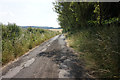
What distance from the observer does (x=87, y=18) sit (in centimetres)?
837

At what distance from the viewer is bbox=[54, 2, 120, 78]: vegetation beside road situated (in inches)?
107

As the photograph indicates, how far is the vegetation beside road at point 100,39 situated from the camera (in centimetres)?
272

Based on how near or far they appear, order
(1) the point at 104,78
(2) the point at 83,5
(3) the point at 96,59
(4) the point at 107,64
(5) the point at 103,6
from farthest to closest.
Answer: (2) the point at 83,5
(5) the point at 103,6
(3) the point at 96,59
(4) the point at 107,64
(1) the point at 104,78

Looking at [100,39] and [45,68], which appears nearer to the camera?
[45,68]

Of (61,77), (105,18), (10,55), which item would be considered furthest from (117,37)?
(10,55)

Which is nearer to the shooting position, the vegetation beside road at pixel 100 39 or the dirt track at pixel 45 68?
the vegetation beside road at pixel 100 39

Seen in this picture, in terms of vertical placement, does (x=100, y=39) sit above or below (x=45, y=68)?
above

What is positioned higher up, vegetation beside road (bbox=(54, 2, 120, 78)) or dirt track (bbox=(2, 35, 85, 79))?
vegetation beside road (bbox=(54, 2, 120, 78))

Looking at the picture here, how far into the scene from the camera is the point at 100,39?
4.07 meters

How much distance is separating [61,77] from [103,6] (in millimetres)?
5331

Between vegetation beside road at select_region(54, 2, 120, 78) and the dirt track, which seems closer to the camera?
vegetation beside road at select_region(54, 2, 120, 78)

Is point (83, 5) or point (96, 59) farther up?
point (83, 5)

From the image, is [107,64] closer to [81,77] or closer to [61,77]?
[81,77]

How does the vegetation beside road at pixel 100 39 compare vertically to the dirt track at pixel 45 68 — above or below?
above
